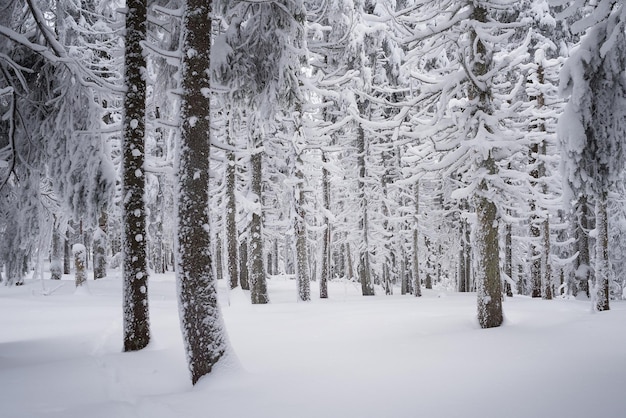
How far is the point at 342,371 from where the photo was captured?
563 cm

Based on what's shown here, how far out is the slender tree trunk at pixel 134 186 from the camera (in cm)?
701

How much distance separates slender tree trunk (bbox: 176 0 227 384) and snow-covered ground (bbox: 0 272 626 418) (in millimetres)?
479

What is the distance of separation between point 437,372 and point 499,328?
345 centimetres

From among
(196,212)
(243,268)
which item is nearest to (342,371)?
(196,212)

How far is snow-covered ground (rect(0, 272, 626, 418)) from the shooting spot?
4273mm

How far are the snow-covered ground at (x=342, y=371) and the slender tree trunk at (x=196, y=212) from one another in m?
0.48

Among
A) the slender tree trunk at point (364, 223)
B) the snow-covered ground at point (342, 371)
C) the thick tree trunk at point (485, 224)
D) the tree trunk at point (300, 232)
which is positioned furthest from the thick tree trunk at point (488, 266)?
the slender tree trunk at point (364, 223)

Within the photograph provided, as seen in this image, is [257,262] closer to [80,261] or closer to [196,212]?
[80,261]

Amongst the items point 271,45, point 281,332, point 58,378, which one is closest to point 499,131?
point 271,45

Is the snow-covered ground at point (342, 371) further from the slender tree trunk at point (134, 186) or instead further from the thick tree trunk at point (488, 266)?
the slender tree trunk at point (134, 186)

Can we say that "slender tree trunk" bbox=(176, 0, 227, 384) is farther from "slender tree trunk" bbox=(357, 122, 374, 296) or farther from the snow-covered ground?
"slender tree trunk" bbox=(357, 122, 374, 296)

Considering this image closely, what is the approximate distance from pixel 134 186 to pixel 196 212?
2.34 m

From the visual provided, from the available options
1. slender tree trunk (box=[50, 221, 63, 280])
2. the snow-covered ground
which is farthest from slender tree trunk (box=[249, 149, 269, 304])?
slender tree trunk (box=[50, 221, 63, 280])

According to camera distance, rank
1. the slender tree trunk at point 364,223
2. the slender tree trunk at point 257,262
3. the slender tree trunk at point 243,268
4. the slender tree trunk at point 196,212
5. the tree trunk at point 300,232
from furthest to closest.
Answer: the slender tree trunk at point 243,268
the slender tree trunk at point 364,223
the tree trunk at point 300,232
the slender tree trunk at point 257,262
the slender tree trunk at point 196,212
